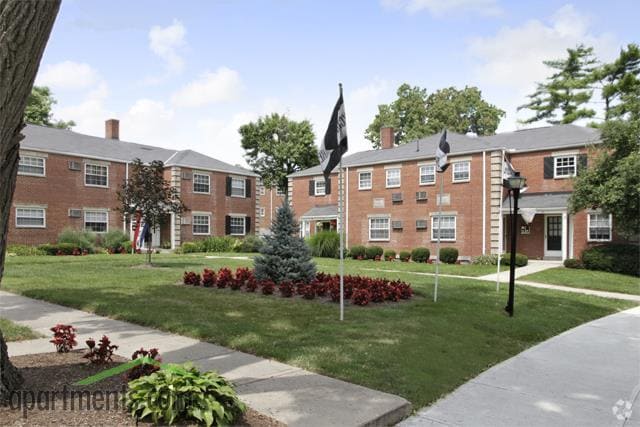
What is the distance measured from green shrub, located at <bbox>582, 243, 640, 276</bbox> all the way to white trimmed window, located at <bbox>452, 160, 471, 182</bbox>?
7.12 meters

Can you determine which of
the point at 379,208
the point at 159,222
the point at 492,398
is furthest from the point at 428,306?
the point at 379,208

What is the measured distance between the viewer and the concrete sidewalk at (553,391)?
4680 millimetres

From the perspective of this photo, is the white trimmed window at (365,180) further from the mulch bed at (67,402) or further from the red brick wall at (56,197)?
the mulch bed at (67,402)

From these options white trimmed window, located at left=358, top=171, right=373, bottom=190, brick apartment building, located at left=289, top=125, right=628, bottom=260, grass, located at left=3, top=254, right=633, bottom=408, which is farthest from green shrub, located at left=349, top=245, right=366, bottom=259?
grass, located at left=3, top=254, right=633, bottom=408

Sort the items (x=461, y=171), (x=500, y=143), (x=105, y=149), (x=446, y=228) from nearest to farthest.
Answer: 1. (x=461, y=171)
2. (x=446, y=228)
3. (x=500, y=143)
4. (x=105, y=149)

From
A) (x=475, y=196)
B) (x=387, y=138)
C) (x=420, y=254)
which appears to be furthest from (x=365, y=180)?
(x=475, y=196)

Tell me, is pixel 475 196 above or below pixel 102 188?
below

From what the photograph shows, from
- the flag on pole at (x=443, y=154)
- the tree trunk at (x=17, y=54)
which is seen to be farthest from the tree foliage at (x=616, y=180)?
the tree trunk at (x=17, y=54)

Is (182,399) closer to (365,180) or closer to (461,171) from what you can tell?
(461,171)

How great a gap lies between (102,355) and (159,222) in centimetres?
1391

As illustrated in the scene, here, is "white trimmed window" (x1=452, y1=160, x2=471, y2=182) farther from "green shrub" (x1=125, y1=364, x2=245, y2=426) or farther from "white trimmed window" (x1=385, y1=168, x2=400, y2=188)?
"green shrub" (x1=125, y1=364, x2=245, y2=426)

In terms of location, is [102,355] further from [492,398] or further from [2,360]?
[492,398]

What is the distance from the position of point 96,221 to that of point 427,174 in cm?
2051

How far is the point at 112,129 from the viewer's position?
3594 cm
